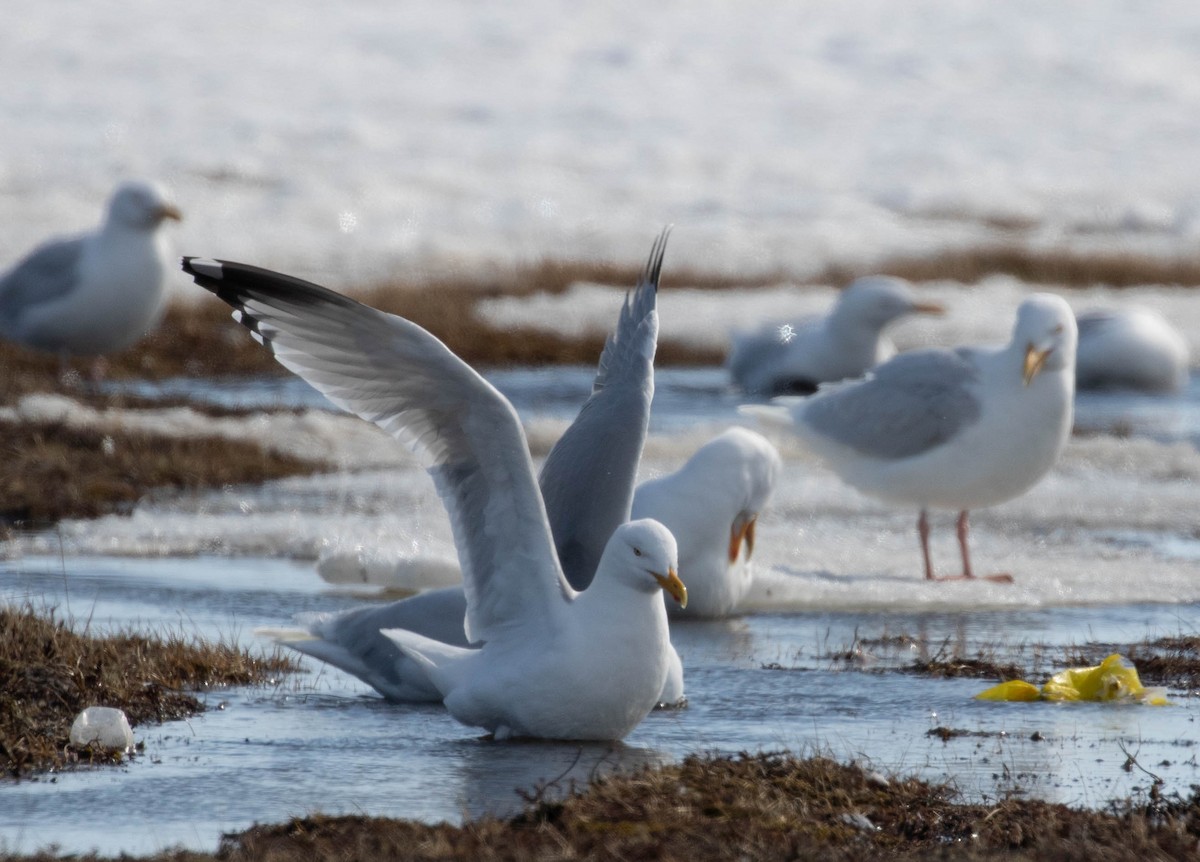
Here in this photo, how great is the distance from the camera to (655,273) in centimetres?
698

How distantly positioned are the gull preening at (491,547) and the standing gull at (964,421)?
→ 386 cm

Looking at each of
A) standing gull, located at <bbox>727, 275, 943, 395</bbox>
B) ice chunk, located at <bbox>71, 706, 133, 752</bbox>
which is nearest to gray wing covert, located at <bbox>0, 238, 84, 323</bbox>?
standing gull, located at <bbox>727, 275, 943, 395</bbox>

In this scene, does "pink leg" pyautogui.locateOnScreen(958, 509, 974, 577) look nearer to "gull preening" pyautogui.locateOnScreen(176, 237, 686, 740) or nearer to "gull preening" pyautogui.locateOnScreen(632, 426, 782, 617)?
"gull preening" pyautogui.locateOnScreen(632, 426, 782, 617)

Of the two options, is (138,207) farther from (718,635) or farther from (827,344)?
(718,635)

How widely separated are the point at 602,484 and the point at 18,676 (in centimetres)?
197

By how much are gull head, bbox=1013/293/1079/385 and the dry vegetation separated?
4.57 meters

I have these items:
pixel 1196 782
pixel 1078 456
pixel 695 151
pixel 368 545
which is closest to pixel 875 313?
pixel 1078 456

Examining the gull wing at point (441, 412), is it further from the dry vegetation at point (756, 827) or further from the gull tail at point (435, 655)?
the dry vegetation at point (756, 827)

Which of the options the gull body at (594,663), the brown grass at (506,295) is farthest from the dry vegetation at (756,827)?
the brown grass at (506,295)

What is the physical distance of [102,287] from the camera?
49.0 feet

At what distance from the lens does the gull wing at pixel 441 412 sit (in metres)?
5.41

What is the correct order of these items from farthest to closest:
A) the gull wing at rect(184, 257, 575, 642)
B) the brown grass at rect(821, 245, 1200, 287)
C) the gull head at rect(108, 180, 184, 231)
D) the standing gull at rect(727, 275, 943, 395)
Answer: the brown grass at rect(821, 245, 1200, 287) → the gull head at rect(108, 180, 184, 231) → the standing gull at rect(727, 275, 943, 395) → the gull wing at rect(184, 257, 575, 642)

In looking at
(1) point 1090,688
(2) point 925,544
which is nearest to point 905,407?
(2) point 925,544

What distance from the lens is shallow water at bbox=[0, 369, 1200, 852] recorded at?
4.78 metres
